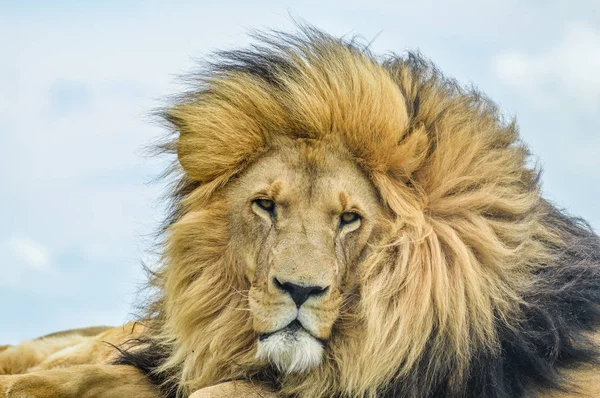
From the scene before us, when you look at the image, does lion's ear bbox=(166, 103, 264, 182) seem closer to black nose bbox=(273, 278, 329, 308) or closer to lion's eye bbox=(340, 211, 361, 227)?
lion's eye bbox=(340, 211, 361, 227)

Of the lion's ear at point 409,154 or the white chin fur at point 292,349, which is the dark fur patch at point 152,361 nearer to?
the white chin fur at point 292,349

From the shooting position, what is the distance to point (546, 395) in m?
3.70

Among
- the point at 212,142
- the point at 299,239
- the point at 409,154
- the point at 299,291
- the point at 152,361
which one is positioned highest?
the point at 409,154

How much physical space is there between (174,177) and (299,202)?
727 millimetres

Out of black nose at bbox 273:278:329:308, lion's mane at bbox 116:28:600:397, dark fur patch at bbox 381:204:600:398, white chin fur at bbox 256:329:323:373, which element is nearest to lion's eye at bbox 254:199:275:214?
lion's mane at bbox 116:28:600:397

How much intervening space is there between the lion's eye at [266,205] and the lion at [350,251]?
0.6 inches

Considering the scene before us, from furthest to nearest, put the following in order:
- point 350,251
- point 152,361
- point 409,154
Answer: point 152,361 → point 409,154 → point 350,251

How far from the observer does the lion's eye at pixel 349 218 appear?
3500 millimetres

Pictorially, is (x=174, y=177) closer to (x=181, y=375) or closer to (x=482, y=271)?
(x=181, y=375)

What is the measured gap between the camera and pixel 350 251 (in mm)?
3488

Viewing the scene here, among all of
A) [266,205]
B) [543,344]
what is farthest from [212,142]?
[543,344]

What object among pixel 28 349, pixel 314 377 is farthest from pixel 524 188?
pixel 28 349

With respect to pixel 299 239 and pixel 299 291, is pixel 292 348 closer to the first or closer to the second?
pixel 299 291

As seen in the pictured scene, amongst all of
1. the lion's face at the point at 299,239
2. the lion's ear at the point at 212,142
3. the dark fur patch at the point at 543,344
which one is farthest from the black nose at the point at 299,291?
the lion's ear at the point at 212,142
